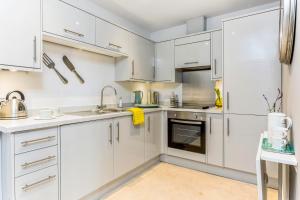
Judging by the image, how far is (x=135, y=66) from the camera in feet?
10.2

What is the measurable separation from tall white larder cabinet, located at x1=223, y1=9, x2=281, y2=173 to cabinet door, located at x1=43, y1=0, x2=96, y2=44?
1818 mm

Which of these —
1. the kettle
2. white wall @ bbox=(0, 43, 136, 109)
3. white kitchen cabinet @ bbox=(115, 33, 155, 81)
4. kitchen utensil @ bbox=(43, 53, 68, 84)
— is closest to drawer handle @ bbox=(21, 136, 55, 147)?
the kettle

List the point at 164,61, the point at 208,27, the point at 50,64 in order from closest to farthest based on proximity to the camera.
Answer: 1. the point at 50,64
2. the point at 208,27
3. the point at 164,61

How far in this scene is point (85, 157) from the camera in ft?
6.30

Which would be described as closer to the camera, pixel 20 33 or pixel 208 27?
pixel 20 33

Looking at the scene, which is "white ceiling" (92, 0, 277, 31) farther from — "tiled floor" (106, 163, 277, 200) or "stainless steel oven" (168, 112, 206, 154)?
"tiled floor" (106, 163, 277, 200)

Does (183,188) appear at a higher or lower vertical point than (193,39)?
lower

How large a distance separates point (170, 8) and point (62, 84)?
1.98 meters

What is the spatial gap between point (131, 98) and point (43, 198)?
219 cm

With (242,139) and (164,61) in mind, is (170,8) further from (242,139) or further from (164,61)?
(242,139)

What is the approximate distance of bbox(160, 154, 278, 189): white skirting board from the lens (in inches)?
96.4

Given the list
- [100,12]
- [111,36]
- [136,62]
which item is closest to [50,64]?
[111,36]

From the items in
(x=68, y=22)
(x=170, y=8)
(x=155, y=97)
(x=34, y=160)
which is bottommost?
(x=34, y=160)

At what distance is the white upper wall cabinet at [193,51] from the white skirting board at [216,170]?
160cm
